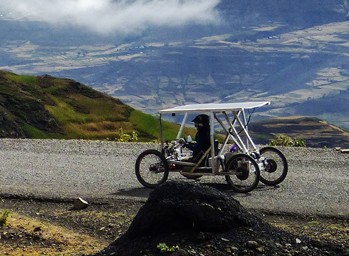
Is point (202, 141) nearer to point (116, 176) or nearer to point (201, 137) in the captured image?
point (201, 137)

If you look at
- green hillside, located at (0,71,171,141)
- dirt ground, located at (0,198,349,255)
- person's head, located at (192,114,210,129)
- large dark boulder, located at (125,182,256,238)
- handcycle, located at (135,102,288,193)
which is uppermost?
green hillside, located at (0,71,171,141)

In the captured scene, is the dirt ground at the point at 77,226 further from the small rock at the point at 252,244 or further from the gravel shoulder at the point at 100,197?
the small rock at the point at 252,244

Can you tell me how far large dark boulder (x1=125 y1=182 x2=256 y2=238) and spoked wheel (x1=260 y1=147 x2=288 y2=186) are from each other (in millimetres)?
7686

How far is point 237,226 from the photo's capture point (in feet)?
38.1

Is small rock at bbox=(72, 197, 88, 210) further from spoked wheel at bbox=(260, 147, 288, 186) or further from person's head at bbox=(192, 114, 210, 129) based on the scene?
spoked wheel at bbox=(260, 147, 288, 186)

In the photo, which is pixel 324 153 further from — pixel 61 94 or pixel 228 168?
pixel 61 94

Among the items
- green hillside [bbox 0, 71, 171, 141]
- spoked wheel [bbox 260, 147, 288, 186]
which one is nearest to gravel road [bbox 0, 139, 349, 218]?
spoked wheel [bbox 260, 147, 288, 186]

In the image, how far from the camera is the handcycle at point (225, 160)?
734 inches

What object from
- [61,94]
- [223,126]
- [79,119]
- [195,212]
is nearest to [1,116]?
[79,119]

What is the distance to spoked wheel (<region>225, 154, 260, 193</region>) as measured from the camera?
1848 cm

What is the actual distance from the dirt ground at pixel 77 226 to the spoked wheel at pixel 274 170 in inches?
119

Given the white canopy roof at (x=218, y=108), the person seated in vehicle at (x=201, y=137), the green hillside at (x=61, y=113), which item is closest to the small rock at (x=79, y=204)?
the person seated in vehicle at (x=201, y=137)

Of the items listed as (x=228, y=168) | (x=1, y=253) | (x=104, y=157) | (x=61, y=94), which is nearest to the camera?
(x=1, y=253)

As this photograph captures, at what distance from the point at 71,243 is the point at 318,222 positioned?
5.48 m
